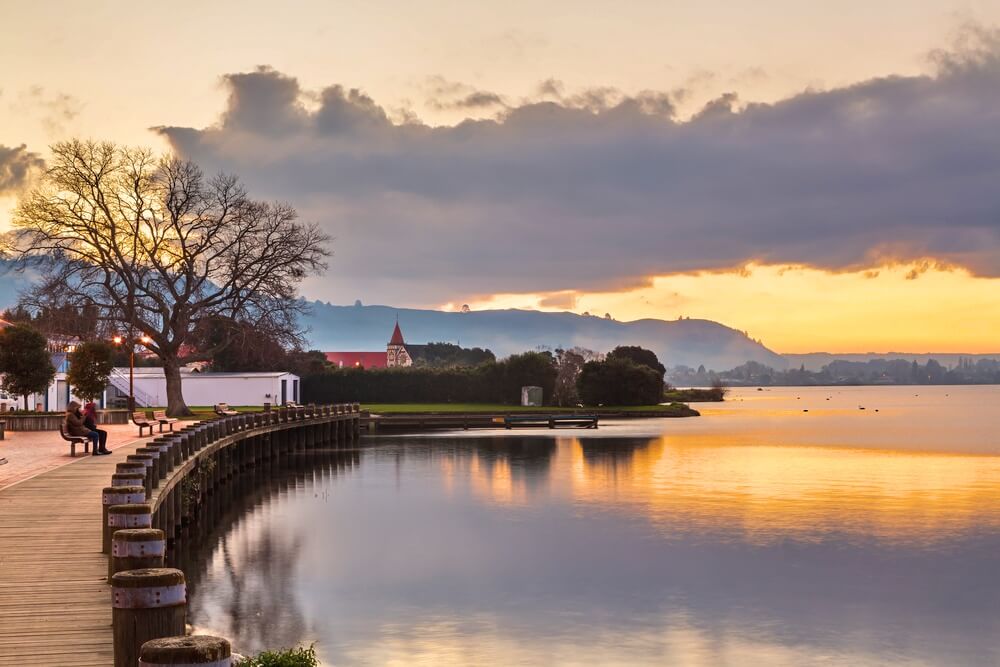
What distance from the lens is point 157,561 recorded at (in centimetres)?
1062

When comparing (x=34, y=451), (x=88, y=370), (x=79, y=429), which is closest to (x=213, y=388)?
(x=88, y=370)

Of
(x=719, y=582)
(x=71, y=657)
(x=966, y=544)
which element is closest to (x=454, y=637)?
(x=719, y=582)

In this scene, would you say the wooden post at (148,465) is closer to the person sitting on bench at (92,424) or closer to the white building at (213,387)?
the person sitting on bench at (92,424)

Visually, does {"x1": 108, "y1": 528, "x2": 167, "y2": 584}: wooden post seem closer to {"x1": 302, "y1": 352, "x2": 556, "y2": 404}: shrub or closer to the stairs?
the stairs

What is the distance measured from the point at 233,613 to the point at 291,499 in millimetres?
20738

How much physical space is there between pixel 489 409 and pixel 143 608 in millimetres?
90421

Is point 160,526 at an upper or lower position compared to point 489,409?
lower

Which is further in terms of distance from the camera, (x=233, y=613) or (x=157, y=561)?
(x=233, y=613)

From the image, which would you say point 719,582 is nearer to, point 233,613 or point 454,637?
point 454,637

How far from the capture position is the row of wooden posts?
7.03 m

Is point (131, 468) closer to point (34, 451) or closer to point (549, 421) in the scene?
point (34, 451)

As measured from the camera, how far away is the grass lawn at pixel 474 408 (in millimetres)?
94188

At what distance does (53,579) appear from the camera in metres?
14.1

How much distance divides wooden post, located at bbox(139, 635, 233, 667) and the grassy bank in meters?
82.5
